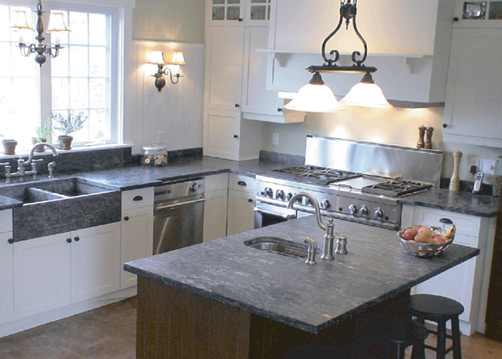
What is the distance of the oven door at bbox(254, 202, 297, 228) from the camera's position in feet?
17.8

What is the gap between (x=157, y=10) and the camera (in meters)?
5.84

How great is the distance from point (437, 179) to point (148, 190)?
7.56 feet

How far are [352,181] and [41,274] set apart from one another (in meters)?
2.53

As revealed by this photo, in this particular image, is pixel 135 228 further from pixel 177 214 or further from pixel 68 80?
pixel 68 80

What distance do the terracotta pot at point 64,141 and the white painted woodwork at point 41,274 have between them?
96cm

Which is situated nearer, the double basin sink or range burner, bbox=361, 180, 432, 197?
the double basin sink

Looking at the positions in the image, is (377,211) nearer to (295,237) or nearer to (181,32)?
(295,237)

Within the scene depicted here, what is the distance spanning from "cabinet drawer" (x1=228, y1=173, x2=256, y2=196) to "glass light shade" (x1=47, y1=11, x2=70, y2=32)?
1.95 meters

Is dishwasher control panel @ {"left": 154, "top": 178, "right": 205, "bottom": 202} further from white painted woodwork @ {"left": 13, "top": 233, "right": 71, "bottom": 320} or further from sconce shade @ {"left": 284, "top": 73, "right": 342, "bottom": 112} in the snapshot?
sconce shade @ {"left": 284, "top": 73, "right": 342, "bottom": 112}

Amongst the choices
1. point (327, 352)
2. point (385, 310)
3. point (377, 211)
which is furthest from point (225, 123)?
point (327, 352)

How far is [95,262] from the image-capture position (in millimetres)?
4859

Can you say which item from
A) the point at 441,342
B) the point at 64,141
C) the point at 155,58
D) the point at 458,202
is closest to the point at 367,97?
the point at 441,342

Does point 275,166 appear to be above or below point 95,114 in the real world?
below

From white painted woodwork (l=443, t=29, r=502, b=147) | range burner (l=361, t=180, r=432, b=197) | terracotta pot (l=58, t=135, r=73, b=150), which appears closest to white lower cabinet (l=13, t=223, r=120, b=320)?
terracotta pot (l=58, t=135, r=73, b=150)
